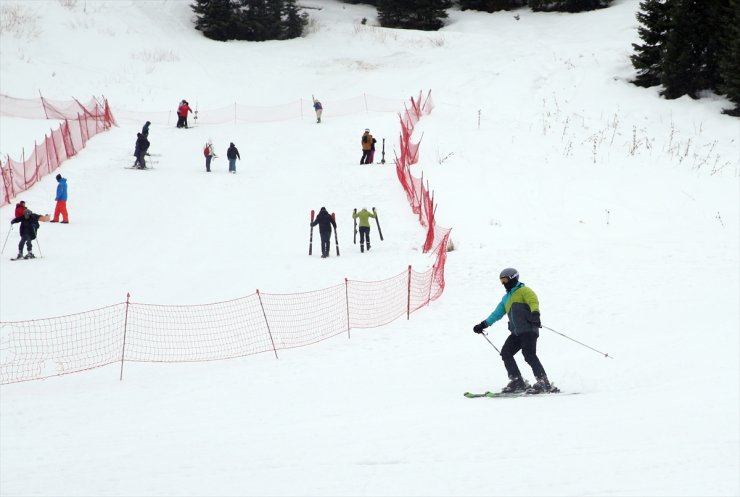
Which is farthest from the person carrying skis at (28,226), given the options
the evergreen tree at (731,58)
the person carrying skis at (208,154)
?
the evergreen tree at (731,58)

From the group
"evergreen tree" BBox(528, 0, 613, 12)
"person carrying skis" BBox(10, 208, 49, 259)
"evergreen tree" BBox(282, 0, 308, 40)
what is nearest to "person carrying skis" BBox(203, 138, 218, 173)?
"person carrying skis" BBox(10, 208, 49, 259)

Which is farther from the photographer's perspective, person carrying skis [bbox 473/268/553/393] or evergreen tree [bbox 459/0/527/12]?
evergreen tree [bbox 459/0/527/12]

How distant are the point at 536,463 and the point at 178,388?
654 centimetres

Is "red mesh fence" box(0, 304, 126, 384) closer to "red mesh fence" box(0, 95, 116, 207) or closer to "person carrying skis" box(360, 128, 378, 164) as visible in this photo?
"red mesh fence" box(0, 95, 116, 207)

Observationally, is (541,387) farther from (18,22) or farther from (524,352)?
(18,22)

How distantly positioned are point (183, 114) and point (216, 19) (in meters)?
16.2

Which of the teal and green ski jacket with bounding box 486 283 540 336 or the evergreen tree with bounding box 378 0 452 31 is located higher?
the evergreen tree with bounding box 378 0 452 31

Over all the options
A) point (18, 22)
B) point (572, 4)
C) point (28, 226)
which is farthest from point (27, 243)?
point (572, 4)

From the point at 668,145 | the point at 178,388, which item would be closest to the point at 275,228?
the point at 178,388

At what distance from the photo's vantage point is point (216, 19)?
1955 inches

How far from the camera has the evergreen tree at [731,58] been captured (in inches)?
1171

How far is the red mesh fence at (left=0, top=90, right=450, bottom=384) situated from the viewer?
45.1ft

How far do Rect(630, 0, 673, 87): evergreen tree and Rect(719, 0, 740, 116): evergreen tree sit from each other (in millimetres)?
2698

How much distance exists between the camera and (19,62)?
41.2 metres
